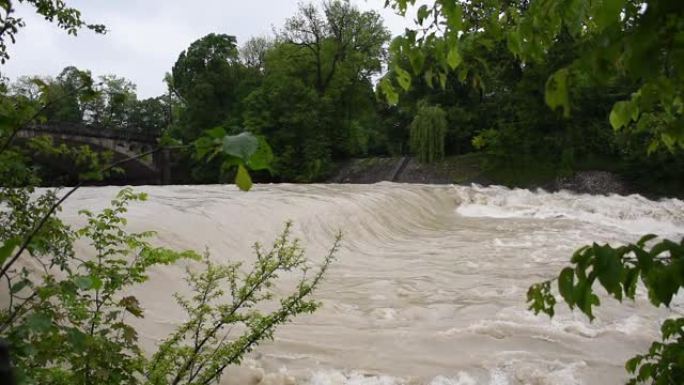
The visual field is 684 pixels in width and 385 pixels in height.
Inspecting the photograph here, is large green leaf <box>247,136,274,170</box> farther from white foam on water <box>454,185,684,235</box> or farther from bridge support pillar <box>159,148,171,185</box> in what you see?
bridge support pillar <box>159,148,171,185</box>

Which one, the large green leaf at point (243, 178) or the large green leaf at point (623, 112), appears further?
the large green leaf at point (623, 112)

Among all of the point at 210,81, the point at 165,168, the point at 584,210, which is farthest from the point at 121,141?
the point at 584,210

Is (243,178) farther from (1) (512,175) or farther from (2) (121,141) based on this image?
(2) (121,141)

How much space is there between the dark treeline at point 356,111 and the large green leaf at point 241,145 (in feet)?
70.1

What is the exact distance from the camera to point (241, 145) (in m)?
0.89

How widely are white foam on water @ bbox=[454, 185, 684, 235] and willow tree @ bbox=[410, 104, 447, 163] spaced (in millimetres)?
7693

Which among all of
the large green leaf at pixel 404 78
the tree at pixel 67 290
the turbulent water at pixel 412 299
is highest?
the large green leaf at pixel 404 78

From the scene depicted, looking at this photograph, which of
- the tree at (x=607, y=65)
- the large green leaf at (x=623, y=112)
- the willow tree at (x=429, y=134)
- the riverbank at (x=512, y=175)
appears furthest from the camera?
the willow tree at (x=429, y=134)

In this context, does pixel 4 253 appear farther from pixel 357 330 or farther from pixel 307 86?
pixel 307 86

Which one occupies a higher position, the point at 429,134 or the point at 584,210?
the point at 429,134

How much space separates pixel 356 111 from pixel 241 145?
32.6 m

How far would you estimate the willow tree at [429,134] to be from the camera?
25.3 meters

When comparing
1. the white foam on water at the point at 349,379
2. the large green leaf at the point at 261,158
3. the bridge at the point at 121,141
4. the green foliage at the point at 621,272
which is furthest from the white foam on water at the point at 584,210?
the bridge at the point at 121,141

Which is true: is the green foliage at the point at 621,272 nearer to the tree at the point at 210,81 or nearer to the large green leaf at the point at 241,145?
the large green leaf at the point at 241,145
